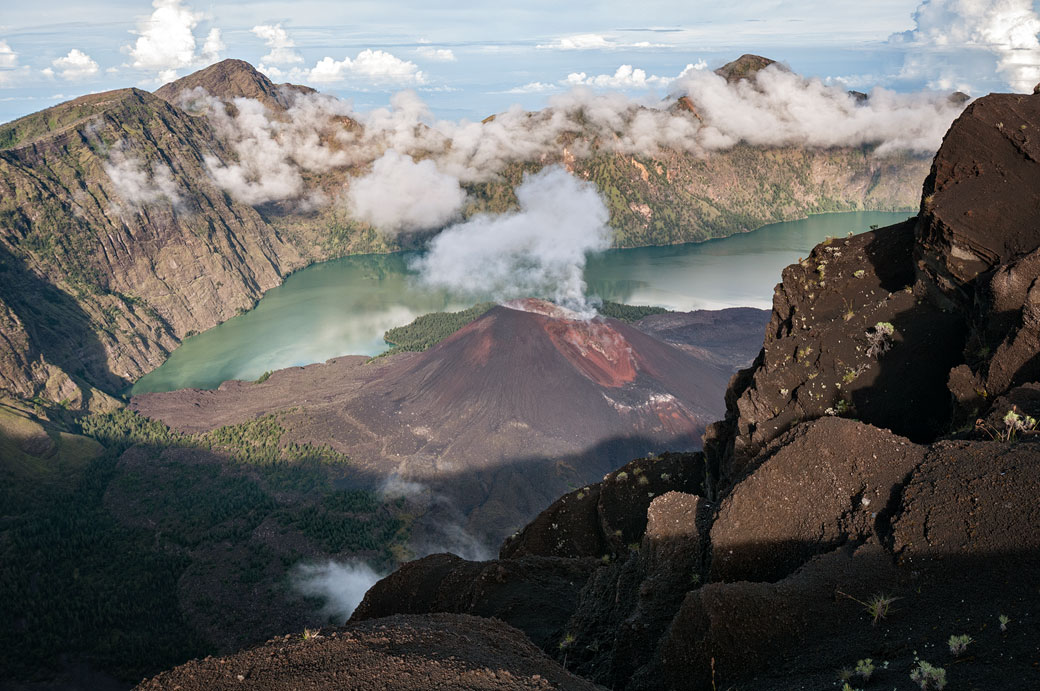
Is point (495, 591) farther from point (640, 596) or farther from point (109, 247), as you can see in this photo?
point (109, 247)

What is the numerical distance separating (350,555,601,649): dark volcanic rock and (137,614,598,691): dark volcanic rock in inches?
203

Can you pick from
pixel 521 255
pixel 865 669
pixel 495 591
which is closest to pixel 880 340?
pixel 495 591

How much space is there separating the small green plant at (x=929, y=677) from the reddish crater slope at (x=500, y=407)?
50114 mm

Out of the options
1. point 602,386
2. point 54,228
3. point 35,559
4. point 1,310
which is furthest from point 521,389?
point 54,228

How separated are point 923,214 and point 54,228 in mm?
150561

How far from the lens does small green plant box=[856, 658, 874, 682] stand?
7.87 meters

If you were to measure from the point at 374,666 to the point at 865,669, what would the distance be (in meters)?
6.64

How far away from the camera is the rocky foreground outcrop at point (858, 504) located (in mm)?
9008

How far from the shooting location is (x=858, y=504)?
1188cm

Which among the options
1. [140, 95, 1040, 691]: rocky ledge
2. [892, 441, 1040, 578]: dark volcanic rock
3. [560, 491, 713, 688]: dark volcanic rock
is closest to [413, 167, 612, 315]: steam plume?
[140, 95, 1040, 691]: rocky ledge

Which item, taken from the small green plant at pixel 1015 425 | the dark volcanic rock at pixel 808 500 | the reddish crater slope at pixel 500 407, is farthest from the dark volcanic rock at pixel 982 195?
the reddish crater slope at pixel 500 407

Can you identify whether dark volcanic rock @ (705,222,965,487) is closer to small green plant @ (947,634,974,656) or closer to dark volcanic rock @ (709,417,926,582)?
dark volcanic rock @ (709,417,926,582)

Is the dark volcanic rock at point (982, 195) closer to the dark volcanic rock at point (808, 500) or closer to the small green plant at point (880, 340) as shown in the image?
the small green plant at point (880, 340)

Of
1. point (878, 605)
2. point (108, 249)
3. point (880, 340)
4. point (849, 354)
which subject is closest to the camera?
point (878, 605)
